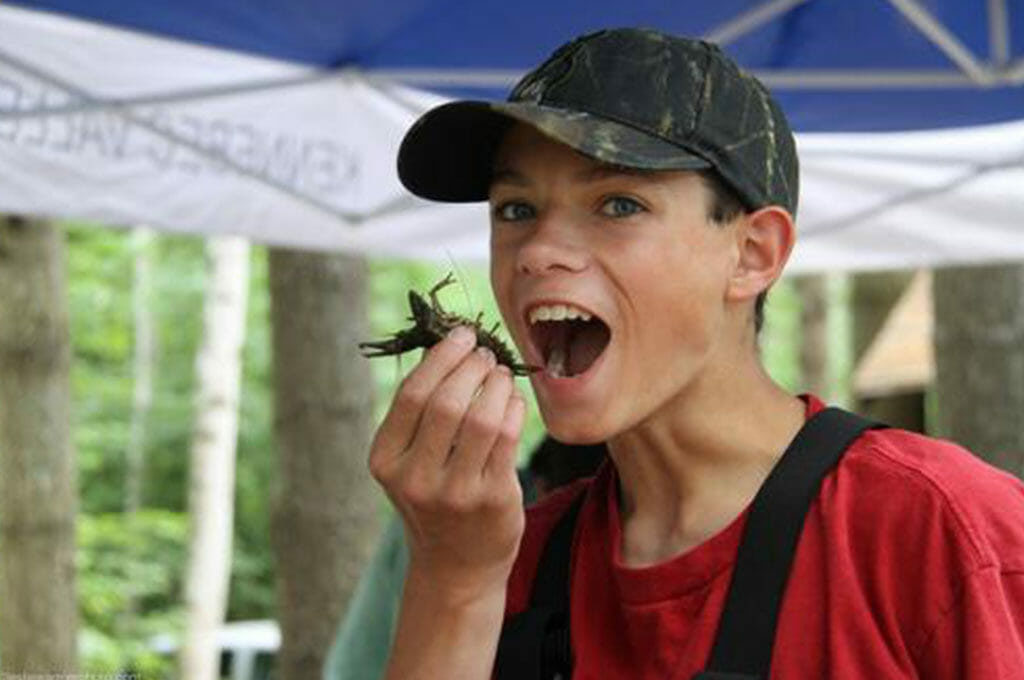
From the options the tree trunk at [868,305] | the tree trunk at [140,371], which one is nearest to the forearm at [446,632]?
the tree trunk at [868,305]

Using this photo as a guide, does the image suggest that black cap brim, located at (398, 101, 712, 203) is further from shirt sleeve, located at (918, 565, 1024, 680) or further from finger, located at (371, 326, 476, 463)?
shirt sleeve, located at (918, 565, 1024, 680)

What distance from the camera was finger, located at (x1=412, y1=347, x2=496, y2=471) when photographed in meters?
1.70

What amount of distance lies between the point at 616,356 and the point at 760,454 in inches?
9.3

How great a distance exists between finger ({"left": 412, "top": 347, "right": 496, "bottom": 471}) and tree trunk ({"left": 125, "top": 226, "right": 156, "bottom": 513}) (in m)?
20.1

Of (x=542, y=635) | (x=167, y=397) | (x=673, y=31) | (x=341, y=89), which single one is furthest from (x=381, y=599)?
(x=167, y=397)

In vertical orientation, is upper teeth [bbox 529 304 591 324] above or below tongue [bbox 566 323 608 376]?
above

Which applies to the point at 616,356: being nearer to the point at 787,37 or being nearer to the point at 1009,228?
the point at 787,37

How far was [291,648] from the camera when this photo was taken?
21.0ft

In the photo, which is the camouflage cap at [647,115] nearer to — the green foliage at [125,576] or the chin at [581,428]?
the chin at [581,428]

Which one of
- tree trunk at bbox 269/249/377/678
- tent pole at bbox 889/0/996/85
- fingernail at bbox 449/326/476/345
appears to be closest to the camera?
fingernail at bbox 449/326/476/345

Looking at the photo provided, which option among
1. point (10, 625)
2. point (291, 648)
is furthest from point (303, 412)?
point (10, 625)

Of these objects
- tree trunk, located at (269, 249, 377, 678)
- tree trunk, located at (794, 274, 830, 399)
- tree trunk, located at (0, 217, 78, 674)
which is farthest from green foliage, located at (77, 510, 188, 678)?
tree trunk, located at (269, 249, 377, 678)

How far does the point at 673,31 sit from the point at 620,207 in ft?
8.76

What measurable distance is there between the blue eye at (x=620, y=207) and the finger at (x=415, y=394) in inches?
9.1
